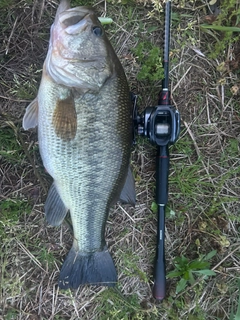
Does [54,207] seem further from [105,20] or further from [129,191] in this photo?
[105,20]

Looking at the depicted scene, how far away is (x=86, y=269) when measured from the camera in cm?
275

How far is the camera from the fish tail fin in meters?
2.74

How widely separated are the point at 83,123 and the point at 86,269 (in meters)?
1.11

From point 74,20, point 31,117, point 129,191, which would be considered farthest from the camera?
point 129,191

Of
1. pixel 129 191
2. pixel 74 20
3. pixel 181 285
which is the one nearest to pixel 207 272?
pixel 181 285

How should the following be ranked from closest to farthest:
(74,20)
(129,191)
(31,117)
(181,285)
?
1. (74,20)
2. (31,117)
3. (129,191)
4. (181,285)

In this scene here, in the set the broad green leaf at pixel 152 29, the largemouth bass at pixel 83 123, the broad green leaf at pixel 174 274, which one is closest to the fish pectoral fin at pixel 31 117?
the largemouth bass at pixel 83 123

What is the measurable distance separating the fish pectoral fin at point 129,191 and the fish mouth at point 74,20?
100 centimetres

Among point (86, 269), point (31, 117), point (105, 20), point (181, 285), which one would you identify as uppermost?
point (105, 20)

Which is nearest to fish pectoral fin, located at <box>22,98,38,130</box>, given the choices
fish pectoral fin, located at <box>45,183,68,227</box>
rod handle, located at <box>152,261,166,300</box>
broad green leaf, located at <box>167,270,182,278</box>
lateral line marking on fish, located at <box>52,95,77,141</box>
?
lateral line marking on fish, located at <box>52,95,77,141</box>

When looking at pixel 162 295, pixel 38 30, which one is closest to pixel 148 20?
pixel 38 30

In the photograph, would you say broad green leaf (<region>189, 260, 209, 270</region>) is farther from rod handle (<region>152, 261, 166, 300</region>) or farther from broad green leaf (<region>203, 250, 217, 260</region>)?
rod handle (<region>152, 261, 166, 300</region>)

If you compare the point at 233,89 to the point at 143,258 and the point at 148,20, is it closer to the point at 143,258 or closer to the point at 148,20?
the point at 148,20

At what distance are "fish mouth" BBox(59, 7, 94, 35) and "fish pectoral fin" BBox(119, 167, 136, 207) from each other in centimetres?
100
